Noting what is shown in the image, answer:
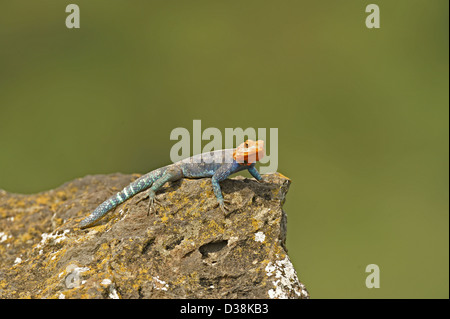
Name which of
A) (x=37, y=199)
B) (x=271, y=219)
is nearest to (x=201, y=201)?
(x=271, y=219)

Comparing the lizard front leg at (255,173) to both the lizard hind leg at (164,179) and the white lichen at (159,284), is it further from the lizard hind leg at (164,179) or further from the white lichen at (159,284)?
the white lichen at (159,284)

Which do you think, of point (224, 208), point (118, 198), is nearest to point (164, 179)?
point (118, 198)

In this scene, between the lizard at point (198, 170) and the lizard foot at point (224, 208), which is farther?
the lizard at point (198, 170)

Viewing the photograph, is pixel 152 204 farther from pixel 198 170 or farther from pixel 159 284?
pixel 159 284

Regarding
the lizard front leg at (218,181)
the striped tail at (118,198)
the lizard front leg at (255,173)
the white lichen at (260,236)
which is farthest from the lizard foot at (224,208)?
the striped tail at (118,198)

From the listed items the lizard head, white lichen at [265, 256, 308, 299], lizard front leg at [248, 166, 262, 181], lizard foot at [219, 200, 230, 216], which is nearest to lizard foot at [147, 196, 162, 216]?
lizard foot at [219, 200, 230, 216]
